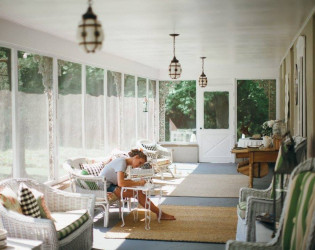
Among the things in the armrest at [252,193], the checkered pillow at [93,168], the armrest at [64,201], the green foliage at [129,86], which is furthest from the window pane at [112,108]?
the armrest at [252,193]

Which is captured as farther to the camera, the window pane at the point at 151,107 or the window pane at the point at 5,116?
the window pane at the point at 151,107

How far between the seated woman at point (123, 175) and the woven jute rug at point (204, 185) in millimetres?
1996

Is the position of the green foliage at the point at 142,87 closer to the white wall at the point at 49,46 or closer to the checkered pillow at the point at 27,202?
the white wall at the point at 49,46

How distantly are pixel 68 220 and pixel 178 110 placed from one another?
9.32 metres

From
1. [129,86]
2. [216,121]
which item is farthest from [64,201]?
[216,121]

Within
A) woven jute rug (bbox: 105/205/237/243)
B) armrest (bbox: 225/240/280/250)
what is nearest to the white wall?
woven jute rug (bbox: 105/205/237/243)

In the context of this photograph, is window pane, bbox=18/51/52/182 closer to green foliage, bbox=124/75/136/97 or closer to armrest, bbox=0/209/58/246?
armrest, bbox=0/209/58/246

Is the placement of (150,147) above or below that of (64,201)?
above

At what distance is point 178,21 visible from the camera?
6.00m

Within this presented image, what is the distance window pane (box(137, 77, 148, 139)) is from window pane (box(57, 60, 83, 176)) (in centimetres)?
392

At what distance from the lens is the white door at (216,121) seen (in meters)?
13.4

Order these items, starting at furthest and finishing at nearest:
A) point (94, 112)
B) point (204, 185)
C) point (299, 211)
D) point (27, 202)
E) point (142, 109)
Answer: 1. point (142, 109)
2. point (204, 185)
3. point (94, 112)
4. point (27, 202)
5. point (299, 211)

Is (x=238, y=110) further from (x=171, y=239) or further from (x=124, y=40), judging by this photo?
(x=171, y=239)

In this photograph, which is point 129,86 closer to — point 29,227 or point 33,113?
point 33,113
